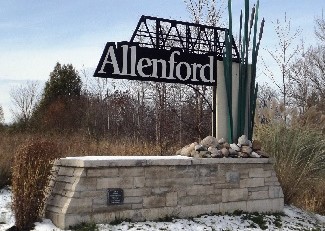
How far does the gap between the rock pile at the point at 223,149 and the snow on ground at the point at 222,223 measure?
1.06 meters

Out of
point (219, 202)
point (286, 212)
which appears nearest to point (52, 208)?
point (219, 202)

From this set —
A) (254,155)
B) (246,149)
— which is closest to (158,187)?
(246,149)

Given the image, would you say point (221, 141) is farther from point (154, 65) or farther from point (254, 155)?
point (154, 65)

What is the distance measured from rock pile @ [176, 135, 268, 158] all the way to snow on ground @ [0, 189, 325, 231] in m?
1.06

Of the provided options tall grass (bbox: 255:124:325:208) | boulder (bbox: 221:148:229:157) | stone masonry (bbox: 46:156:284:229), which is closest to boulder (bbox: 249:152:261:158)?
stone masonry (bbox: 46:156:284:229)

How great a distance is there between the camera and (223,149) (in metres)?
8.96

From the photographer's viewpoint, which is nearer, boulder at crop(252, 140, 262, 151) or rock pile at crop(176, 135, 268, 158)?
rock pile at crop(176, 135, 268, 158)

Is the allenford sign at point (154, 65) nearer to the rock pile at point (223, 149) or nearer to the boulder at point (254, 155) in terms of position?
the rock pile at point (223, 149)

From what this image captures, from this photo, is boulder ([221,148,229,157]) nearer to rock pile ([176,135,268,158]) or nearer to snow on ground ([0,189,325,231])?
rock pile ([176,135,268,158])

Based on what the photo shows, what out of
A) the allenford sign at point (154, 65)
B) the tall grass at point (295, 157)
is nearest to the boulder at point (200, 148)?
the allenford sign at point (154, 65)

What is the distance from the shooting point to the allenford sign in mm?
Result: 8836

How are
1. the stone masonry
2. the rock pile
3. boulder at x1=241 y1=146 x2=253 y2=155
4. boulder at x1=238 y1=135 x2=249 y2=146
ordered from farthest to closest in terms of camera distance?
boulder at x1=238 y1=135 x2=249 y2=146 → boulder at x1=241 y1=146 x2=253 y2=155 → the rock pile → the stone masonry

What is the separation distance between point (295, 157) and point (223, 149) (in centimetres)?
189

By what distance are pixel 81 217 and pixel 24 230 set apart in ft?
2.63
